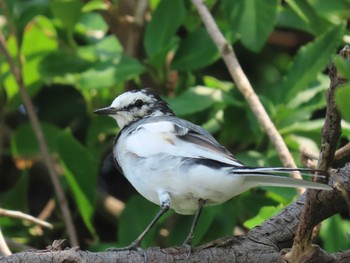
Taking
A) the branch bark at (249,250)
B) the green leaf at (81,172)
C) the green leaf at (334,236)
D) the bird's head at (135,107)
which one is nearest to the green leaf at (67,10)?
the green leaf at (81,172)

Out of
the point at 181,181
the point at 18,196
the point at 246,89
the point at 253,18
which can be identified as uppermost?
the point at 253,18

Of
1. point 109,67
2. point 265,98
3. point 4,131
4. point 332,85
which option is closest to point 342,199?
point 332,85

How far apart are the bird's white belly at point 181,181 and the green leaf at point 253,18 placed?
890 mm

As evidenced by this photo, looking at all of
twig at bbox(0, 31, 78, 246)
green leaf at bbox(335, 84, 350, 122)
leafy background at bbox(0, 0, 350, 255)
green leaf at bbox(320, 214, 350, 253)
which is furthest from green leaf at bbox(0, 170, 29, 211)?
green leaf at bbox(335, 84, 350, 122)

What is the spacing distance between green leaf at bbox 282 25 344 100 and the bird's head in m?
0.48

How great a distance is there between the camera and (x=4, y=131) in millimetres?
4031

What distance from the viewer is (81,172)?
11.0 ft

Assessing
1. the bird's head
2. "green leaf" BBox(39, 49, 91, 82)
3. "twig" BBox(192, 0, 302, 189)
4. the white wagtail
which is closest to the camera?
the white wagtail

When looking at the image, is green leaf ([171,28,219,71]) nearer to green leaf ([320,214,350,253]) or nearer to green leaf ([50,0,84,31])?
green leaf ([50,0,84,31])

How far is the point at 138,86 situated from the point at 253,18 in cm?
68

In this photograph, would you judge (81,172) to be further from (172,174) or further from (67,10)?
(172,174)

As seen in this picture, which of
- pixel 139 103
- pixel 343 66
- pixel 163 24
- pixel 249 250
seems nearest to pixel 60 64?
pixel 163 24

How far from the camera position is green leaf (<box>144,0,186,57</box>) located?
3359 mm

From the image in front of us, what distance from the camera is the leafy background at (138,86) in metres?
3.22
